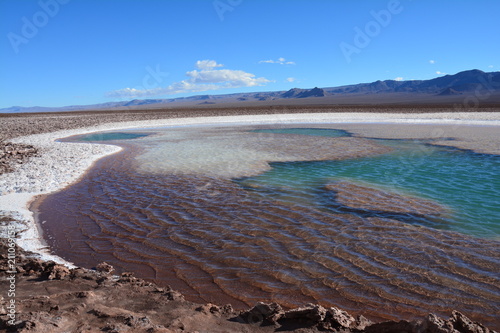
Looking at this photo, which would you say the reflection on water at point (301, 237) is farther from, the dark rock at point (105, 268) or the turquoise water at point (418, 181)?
the dark rock at point (105, 268)

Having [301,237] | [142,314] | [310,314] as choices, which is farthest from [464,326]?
[301,237]

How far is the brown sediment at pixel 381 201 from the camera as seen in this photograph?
6750 millimetres

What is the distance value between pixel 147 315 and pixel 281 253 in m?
2.21

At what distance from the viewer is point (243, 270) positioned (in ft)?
14.9

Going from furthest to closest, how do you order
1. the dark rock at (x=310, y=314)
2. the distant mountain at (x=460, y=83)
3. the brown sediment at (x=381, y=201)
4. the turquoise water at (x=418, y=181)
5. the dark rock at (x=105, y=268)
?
the distant mountain at (x=460, y=83) < the brown sediment at (x=381, y=201) < the turquoise water at (x=418, y=181) < the dark rock at (x=105, y=268) < the dark rock at (x=310, y=314)

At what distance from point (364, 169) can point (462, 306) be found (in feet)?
23.1

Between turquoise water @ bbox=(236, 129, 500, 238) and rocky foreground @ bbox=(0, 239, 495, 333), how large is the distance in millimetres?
3534

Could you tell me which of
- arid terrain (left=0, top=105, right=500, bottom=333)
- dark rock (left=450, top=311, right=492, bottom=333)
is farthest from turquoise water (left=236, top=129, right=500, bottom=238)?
arid terrain (left=0, top=105, right=500, bottom=333)

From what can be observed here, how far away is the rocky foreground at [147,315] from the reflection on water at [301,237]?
51 centimetres

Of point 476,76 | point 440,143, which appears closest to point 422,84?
point 476,76

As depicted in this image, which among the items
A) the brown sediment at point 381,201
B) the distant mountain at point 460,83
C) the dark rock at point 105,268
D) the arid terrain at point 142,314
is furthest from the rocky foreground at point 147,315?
the distant mountain at point 460,83

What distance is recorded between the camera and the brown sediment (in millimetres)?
6750

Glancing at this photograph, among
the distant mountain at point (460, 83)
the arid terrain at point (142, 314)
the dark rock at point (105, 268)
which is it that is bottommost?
the dark rock at point (105, 268)

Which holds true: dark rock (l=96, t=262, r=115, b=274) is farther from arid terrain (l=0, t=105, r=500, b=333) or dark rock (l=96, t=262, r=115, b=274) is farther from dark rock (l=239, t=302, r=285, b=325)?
dark rock (l=239, t=302, r=285, b=325)
